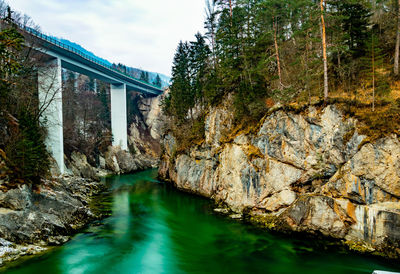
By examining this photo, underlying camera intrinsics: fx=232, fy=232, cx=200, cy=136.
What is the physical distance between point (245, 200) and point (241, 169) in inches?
86.1

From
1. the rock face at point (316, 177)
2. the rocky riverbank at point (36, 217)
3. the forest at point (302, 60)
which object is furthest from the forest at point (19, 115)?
the forest at point (302, 60)

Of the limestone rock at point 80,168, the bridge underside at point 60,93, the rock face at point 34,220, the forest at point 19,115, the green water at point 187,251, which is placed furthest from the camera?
the limestone rock at point 80,168

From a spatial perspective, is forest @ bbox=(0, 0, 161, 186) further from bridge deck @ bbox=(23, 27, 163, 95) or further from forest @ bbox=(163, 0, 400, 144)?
forest @ bbox=(163, 0, 400, 144)

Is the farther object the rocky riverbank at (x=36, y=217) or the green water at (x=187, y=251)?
the rocky riverbank at (x=36, y=217)

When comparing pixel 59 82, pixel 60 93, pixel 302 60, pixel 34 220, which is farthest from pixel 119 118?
pixel 302 60

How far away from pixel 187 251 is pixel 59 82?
22.9 meters

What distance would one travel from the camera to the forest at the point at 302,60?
12.6m

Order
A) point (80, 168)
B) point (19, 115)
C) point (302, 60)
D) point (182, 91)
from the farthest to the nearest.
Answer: point (182, 91), point (80, 168), point (302, 60), point (19, 115)

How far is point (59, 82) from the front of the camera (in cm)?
2511

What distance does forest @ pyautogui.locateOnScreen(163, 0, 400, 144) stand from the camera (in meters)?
12.6

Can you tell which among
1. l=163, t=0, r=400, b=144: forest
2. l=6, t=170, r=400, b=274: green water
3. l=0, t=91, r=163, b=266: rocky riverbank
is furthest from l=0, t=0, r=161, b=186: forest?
l=163, t=0, r=400, b=144: forest

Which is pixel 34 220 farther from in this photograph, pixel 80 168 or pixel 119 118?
pixel 119 118

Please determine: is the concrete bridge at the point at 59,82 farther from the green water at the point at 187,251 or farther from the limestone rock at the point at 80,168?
the green water at the point at 187,251

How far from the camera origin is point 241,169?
55.5 ft
